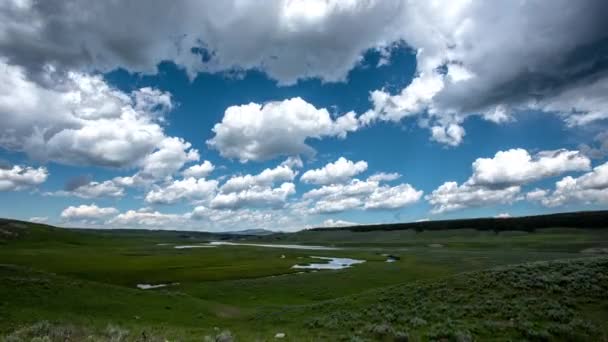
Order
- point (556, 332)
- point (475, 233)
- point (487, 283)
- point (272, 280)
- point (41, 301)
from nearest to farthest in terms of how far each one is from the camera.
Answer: point (556, 332)
point (487, 283)
point (41, 301)
point (272, 280)
point (475, 233)

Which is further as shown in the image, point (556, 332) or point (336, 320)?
point (336, 320)

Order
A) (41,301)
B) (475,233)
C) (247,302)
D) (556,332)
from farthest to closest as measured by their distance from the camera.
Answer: (475,233)
(247,302)
(41,301)
(556,332)

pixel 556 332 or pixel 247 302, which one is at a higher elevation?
pixel 556 332

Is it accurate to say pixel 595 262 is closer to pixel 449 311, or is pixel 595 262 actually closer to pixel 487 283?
pixel 487 283

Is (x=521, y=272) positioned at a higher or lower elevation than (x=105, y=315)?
higher

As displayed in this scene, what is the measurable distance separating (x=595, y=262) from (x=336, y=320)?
58.1 ft

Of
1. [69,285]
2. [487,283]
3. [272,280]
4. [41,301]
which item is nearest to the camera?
[487,283]

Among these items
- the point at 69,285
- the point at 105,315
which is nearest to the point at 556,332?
the point at 105,315

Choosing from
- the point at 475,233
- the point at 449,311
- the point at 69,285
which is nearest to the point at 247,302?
the point at 69,285

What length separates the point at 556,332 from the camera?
1539 cm

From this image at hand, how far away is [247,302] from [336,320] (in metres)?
16.3

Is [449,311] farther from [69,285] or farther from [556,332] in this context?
[69,285]

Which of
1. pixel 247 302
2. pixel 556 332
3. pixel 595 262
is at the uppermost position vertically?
pixel 595 262

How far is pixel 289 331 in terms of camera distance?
1953 cm
